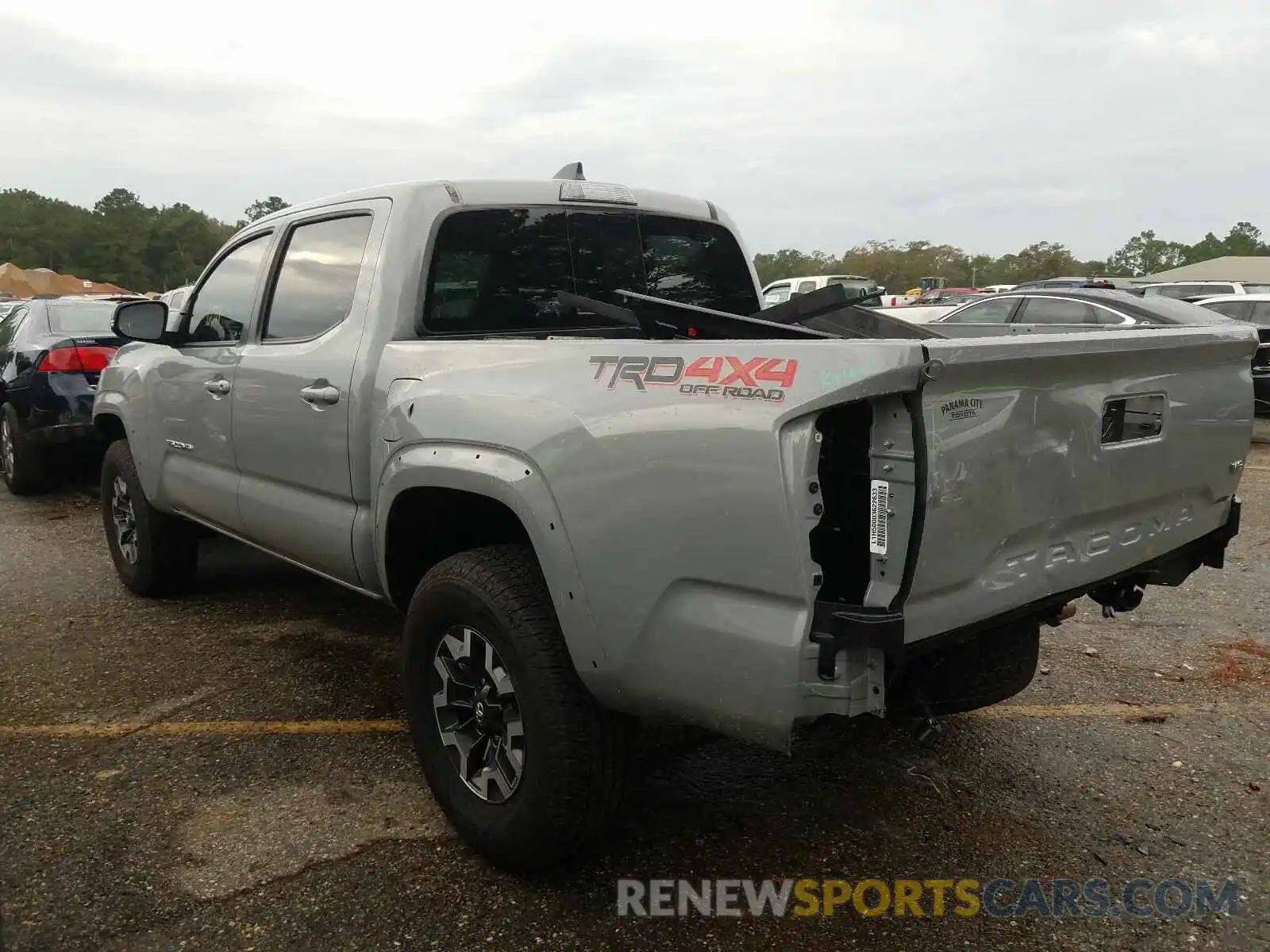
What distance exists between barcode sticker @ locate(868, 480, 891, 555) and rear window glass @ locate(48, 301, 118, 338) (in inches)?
308

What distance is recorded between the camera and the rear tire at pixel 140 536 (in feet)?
16.1

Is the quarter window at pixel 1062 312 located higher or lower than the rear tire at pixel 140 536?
higher

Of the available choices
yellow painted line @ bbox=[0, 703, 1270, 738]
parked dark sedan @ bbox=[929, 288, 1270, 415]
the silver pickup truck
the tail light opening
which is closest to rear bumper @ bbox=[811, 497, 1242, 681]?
the silver pickup truck

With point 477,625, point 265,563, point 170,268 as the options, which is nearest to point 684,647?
point 477,625

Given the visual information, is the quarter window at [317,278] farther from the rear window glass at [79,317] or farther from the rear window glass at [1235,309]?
the rear window glass at [1235,309]

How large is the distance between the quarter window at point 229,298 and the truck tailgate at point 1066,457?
3038mm

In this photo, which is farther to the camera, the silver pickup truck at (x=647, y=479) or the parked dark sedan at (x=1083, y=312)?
the parked dark sedan at (x=1083, y=312)

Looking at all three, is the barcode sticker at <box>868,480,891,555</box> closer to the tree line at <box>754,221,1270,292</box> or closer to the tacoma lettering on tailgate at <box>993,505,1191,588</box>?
the tacoma lettering on tailgate at <box>993,505,1191,588</box>

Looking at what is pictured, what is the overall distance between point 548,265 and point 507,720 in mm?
1654

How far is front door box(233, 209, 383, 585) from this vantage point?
10.8 feet

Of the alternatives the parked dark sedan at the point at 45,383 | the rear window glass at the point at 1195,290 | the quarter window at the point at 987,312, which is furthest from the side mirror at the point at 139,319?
the rear window glass at the point at 1195,290

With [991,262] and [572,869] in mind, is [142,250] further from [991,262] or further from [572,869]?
[572,869]

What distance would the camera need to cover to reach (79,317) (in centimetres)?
831

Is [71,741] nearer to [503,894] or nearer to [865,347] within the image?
[503,894]
